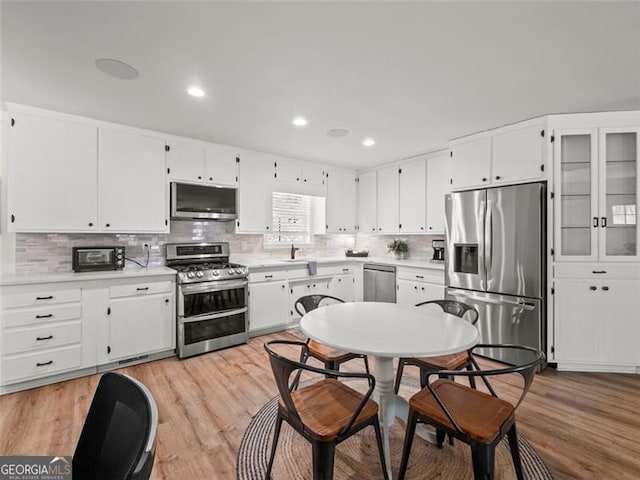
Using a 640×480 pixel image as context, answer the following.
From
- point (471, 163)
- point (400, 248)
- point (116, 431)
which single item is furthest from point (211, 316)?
point (471, 163)

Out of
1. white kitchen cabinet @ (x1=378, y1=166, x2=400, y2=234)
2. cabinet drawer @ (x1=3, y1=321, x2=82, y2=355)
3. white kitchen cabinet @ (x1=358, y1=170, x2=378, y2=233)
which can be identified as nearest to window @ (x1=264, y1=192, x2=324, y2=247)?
white kitchen cabinet @ (x1=358, y1=170, x2=378, y2=233)

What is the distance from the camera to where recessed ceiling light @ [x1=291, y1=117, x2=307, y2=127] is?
122 inches

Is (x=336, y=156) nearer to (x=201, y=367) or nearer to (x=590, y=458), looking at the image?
(x=201, y=367)

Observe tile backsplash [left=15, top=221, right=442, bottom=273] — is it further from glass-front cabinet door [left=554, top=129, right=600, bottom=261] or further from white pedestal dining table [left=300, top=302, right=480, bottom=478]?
white pedestal dining table [left=300, top=302, right=480, bottom=478]

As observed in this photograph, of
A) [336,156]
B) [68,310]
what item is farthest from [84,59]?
[336,156]

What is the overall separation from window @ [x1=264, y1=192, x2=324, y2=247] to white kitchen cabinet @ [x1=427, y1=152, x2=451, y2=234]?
1.70m

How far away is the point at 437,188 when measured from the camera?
4.21 m

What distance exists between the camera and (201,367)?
313 centimetres

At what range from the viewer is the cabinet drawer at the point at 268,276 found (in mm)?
3973

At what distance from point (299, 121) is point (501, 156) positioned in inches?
84.9

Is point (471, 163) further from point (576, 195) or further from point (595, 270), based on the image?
point (595, 270)

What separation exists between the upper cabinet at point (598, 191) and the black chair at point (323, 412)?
263 cm

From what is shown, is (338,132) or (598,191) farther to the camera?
(338,132)

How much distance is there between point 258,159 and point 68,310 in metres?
2.69
